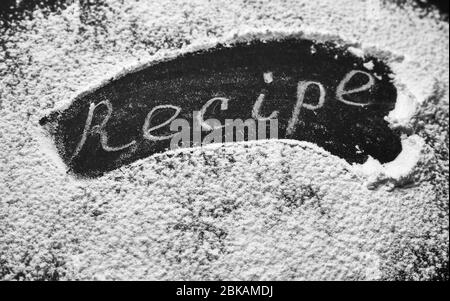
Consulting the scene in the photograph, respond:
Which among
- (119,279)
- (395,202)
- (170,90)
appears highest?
(170,90)

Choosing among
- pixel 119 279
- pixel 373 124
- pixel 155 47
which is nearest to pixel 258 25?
pixel 155 47

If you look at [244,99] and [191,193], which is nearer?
[191,193]

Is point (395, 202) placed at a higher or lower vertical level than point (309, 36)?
lower

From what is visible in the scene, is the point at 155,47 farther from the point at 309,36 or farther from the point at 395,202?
the point at 395,202

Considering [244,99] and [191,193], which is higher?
[244,99]
